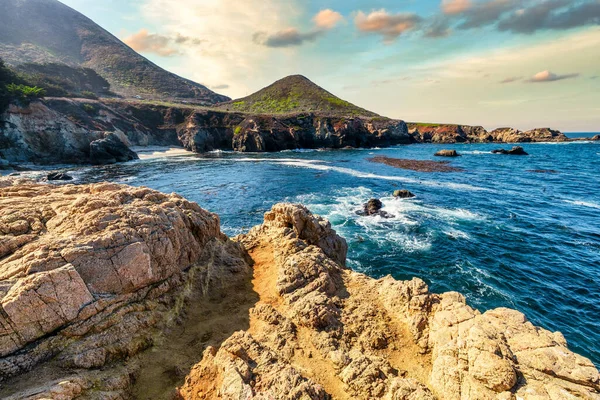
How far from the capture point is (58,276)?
7.52m

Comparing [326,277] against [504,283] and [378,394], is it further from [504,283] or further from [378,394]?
[504,283]

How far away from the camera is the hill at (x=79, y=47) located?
487 ft

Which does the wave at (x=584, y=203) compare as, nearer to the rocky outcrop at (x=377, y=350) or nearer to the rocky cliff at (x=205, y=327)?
the rocky outcrop at (x=377, y=350)

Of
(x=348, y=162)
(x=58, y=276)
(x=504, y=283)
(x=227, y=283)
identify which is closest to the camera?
(x=58, y=276)

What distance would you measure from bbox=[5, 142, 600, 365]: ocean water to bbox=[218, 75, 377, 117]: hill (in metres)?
98.1

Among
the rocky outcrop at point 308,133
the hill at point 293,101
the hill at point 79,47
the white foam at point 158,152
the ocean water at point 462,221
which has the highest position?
the hill at point 79,47

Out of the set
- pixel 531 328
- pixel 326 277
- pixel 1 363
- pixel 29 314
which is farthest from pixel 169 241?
pixel 531 328

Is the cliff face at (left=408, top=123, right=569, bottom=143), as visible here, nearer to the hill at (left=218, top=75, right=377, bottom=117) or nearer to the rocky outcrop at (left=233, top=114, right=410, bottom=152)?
the hill at (left=218, top=75, right=377, bottom=117)

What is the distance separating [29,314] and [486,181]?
59226 mm

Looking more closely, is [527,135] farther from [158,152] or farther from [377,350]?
[377,350]

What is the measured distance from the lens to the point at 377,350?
853cm

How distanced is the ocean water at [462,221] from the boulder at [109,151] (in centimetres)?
642

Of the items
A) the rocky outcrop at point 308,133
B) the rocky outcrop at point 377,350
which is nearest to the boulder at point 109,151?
the rocky outcrop at point 308,133

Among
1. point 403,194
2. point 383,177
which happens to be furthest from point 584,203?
point 383,177
